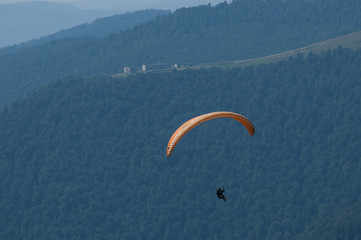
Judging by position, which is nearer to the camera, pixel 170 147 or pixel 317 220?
pixel 170 147

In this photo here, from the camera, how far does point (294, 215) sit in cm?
19325

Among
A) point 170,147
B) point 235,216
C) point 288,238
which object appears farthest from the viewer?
point 235,216

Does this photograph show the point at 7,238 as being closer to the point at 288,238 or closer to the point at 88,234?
the point at 88,234

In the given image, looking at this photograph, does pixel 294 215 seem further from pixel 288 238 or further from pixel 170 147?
pixel 170 147

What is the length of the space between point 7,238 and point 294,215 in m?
71.2

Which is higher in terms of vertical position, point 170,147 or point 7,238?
point 170,147

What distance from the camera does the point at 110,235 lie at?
187 m

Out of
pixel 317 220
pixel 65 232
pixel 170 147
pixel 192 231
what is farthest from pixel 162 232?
pixel 170 147

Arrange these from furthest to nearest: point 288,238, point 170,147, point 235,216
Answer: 1. point 235,216
2. point 288,238
3. point 170,147

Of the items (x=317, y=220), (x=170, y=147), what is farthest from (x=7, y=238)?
(x=170, y=147)

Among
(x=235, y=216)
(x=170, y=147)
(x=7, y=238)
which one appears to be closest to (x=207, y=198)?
(x=235, y=216)

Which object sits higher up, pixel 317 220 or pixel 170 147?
pixel 170 147

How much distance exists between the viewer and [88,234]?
18888cm

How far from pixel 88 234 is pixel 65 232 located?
22.4 ft
